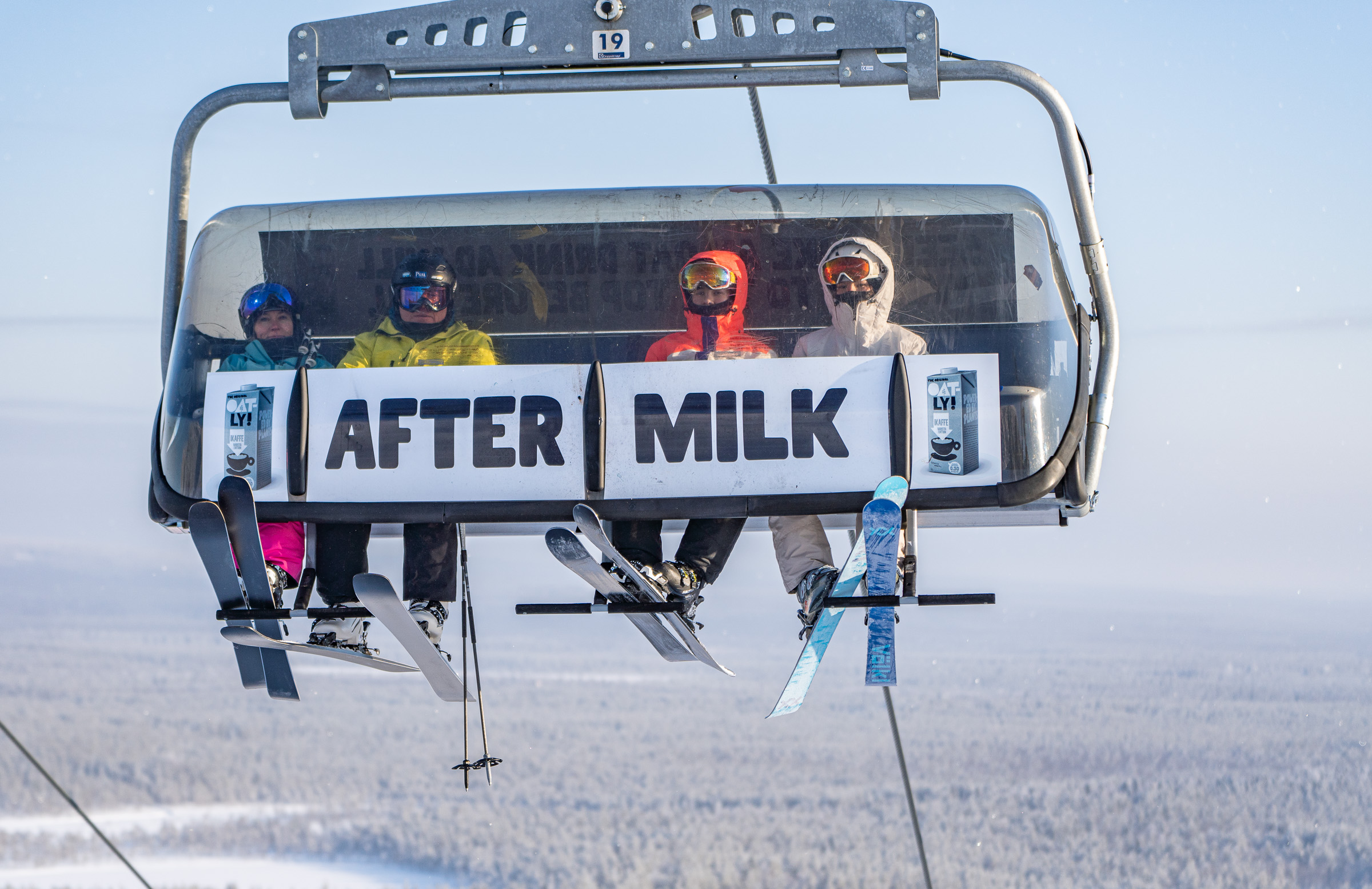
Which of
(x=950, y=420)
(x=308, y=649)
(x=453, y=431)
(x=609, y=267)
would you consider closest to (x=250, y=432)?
(x=453, y=431)

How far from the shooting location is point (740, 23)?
5.73 meters

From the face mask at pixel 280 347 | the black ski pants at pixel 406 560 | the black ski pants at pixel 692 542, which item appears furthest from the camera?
the black ski pants at pixel 406 560

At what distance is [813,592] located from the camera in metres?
6.34

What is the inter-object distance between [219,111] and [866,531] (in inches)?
107

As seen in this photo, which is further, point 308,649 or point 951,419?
point 308,649

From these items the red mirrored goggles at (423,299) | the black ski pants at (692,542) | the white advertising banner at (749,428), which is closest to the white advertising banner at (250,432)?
the red mirrored goggles at (423,299)

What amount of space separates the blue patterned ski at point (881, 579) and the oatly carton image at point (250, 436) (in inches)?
77.9

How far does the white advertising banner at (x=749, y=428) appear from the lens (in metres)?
5.57

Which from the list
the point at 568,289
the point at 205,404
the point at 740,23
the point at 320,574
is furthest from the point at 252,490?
the point at 740,23

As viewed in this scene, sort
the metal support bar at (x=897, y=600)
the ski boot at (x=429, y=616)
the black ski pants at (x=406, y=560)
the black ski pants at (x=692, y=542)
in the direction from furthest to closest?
1. the ski boot at (x=429, y=616)
2. the black ski pants at (x=406, y=560)
3. the black ski pants at (x=692, y=542)
4. the metal support bar at (x=897, y=600)

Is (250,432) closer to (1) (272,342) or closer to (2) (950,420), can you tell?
(1) (272,342)

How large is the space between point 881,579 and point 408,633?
1.77 m

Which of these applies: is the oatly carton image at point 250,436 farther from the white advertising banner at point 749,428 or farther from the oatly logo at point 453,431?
the white advertising banner at point 749,428

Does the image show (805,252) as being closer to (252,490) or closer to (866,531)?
(866,531)
